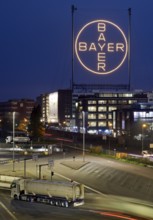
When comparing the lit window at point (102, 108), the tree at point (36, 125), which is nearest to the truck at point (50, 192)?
the tree at point (36, 125)

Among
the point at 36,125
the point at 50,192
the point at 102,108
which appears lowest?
the point at 50,192

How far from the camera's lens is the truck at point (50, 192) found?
38.7 meters

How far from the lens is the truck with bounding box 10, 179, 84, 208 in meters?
38.7

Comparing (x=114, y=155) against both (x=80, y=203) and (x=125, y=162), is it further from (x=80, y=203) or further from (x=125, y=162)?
(x=80, y=203)

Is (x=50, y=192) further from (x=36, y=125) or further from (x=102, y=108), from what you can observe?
(x=102, y=108)

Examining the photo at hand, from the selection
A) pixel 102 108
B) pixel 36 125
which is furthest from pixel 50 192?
pixel 102 108

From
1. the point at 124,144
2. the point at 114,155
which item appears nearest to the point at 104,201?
the point at 114,155

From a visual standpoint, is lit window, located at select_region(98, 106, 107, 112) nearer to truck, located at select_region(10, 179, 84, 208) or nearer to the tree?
the tree

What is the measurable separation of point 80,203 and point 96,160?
40.6 metres

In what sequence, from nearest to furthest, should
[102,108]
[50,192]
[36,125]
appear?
1. [50,192]
2. [36,125]
3. [102,108]

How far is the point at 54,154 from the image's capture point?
92.8 metres

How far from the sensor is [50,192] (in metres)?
39.9

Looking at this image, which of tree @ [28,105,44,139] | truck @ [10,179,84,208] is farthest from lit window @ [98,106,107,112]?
truck @ [10,179,84,208]

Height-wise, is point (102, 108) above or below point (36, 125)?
above
